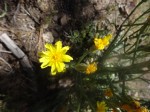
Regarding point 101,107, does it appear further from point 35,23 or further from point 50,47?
point 35,23

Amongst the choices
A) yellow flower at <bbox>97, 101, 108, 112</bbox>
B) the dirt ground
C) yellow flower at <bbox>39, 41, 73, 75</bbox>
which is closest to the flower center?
yellow flower at <bbox>39, 41, 73, 75</bbox>

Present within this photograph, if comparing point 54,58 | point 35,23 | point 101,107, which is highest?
point 35,23

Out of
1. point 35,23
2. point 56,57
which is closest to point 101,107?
point 56,57

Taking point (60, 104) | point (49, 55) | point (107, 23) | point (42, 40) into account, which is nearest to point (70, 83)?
point (60, 104)

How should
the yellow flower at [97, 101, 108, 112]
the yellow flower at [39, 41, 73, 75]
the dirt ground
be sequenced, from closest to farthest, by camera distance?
1. the yellow flower at [39, 41, 73, 75]
2. the yellow flower at [97, 101, 108, 112]
3. the dirt ground

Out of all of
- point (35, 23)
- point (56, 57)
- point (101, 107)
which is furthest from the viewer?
point (35, 23)

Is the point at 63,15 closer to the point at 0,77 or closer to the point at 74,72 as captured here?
the point at 74,72

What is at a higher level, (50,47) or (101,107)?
(50,47)

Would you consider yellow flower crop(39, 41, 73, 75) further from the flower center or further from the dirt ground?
the dirt ground

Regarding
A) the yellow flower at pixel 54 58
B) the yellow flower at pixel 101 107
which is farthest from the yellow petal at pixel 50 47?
the yellow flower at pixel 101 107
